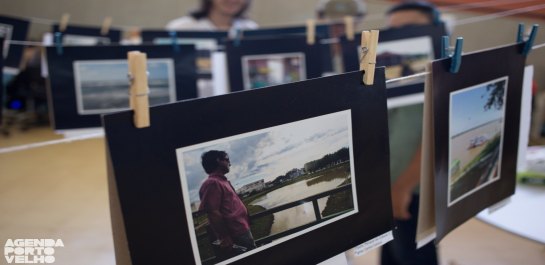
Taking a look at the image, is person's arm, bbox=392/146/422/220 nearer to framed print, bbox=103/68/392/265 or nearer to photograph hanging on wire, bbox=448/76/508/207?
photograph hanging on wire, bbox=448/76/508/207

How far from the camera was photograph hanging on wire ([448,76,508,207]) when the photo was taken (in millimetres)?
750

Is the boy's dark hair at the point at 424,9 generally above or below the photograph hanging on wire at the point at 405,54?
above

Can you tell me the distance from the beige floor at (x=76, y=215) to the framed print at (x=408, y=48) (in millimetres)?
526

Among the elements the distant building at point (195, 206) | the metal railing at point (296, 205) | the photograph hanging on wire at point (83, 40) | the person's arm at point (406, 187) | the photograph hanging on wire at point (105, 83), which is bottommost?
the person's arm at point (406, 187)

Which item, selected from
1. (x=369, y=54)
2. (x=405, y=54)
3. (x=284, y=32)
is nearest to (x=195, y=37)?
(x=284, y=32)

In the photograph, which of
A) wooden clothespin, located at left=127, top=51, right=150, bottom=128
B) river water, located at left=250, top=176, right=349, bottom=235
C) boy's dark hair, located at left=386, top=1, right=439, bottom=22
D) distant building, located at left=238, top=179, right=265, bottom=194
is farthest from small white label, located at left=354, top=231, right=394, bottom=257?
boy's dark hair, located at left=386, top=1, right=439, bottom=22

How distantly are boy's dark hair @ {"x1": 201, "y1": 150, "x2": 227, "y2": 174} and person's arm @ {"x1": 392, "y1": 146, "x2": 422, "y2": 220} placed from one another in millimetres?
1011

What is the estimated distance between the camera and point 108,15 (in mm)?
4047

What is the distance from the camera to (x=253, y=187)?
57 centimetres

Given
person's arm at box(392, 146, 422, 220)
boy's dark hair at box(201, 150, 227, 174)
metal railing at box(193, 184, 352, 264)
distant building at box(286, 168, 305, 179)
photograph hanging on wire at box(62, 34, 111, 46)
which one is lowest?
person's arm at box(392, 146, 422, 220)

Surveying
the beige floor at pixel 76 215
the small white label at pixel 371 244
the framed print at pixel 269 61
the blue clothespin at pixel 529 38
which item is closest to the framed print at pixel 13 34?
the beige floor at pixel 76 215

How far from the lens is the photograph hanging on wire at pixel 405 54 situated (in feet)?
4.24

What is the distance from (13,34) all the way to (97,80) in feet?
1.73

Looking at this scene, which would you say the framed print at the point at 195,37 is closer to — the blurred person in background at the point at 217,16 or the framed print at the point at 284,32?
the framed print at the point at 284,32
